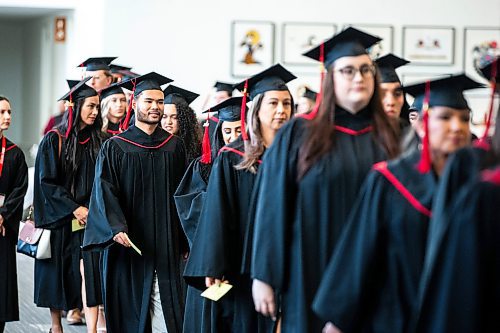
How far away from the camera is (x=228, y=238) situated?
19.6 ft

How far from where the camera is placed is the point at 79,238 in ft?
28.7

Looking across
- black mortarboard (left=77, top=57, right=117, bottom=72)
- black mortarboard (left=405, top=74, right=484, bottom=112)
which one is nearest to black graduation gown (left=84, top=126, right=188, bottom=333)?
black mortarboard (left=77, top=57, right=117, bottom=72)

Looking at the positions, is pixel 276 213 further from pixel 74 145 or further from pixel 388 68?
pixel 74 145

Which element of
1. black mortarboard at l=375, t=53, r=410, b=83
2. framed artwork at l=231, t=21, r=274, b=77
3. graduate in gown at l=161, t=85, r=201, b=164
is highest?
framed artwork at l=231, t=21, r=274, b=77

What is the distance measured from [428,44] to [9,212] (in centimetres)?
913

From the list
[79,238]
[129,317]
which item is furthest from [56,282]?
[129,317]

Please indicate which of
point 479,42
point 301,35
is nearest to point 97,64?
point 301,35

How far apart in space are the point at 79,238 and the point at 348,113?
14.2 feet

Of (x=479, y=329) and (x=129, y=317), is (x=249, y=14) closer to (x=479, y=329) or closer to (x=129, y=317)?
(x=129, y=317)

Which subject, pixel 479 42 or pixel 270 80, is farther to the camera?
pixel 479 42

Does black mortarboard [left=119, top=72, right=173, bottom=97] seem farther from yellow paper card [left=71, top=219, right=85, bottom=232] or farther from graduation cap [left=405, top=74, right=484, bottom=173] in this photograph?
graduation cap [left=405, top=74, right=484, bottom=173]

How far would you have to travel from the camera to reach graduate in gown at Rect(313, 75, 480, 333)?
4086 millimetres

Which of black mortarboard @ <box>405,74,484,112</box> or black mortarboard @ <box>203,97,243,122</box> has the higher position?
black mortarboard @ <box>405,74,484,112</box>

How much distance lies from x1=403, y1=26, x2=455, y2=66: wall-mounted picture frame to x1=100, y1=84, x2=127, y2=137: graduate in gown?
24.5 feet
